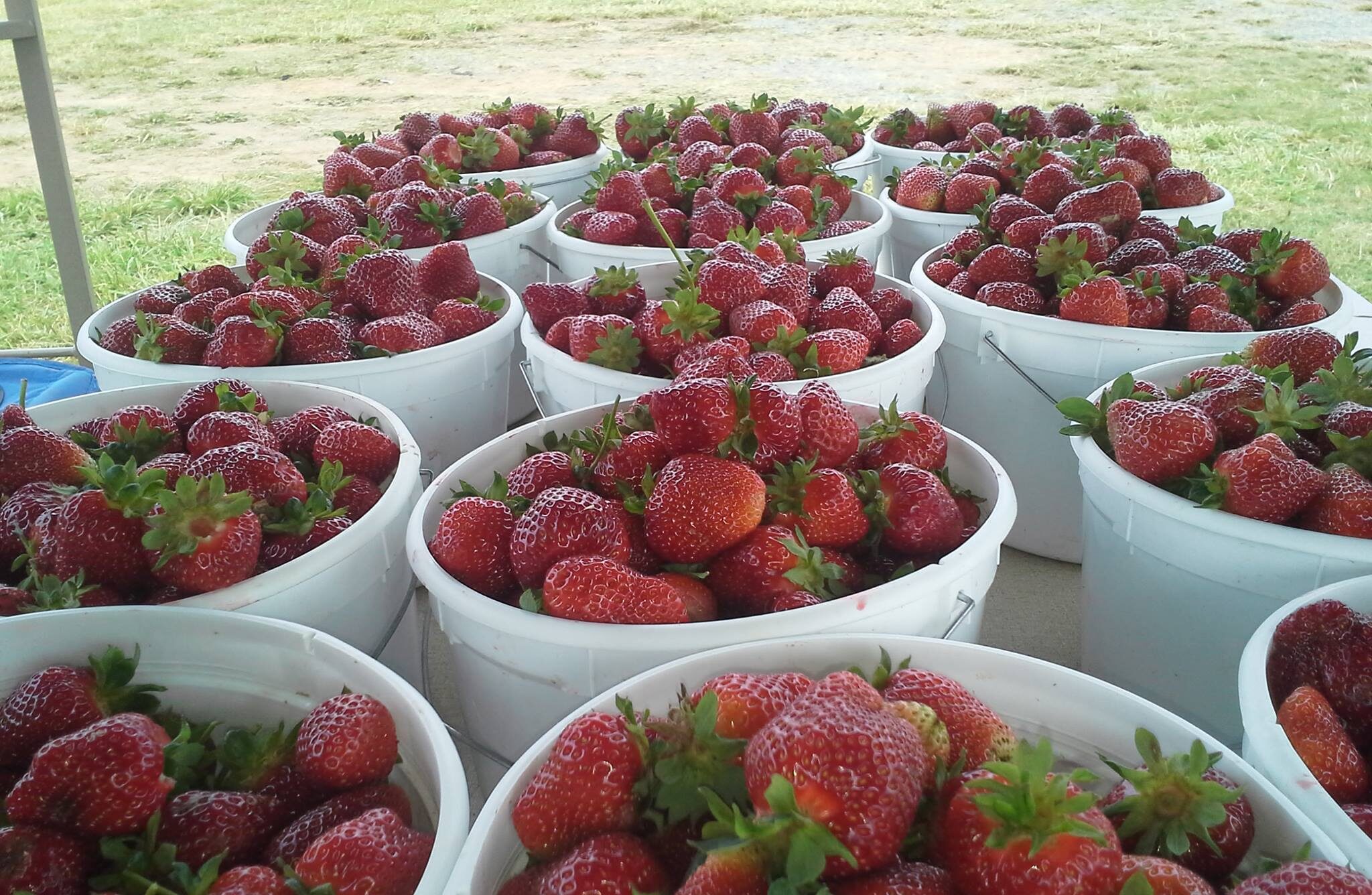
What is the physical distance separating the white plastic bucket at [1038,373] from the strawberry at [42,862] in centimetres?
142

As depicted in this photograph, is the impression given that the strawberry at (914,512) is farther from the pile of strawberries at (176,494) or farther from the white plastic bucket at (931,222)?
the white plastic bucket at (931,222)

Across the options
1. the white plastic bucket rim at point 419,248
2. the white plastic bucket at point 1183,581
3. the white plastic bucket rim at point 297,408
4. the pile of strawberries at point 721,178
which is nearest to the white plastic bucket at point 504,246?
the white plastic bucket rim at point 419,248

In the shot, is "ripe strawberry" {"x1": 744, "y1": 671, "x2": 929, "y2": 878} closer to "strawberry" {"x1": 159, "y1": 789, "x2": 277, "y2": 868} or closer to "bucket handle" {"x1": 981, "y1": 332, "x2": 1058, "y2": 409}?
"strawberry" {"x1": 159, "y1": 789, "x2": 277, "y2": 868}

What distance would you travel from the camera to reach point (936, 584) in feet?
3.42

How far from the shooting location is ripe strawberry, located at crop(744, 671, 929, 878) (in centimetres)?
64

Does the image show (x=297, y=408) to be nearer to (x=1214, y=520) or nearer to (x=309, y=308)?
(x=309, y=308)

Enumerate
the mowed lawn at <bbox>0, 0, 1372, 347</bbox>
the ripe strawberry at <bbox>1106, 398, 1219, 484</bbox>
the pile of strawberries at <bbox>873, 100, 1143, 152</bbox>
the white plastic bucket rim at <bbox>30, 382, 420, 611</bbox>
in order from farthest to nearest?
1. the mowed lawn at <bbox>0, 0, 1372, 347</bbox>
2. the pile of strawberries at <bbox>873, 100, 1143, 152</bbox>
3. the ripe strawberry at <bbox>1106, 398, 1219, 484</bbox>
4. the white plastic bucket rim at <bbox>30, 382, 420, 611</bbox>

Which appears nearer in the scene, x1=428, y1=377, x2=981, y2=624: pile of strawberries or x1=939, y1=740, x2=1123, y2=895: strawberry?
x1=939, y1=740, x2=1123, y2=895: strawberry

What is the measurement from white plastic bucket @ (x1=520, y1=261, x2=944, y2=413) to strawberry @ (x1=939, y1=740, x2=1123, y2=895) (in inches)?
29.6

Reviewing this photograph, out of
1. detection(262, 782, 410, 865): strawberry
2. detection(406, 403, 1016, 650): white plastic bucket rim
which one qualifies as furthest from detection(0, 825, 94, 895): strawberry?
detection(406, 403, 1016, 650): white plastic bucket rim

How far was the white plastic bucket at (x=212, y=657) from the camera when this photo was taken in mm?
951

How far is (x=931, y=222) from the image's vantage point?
2309 millimetres

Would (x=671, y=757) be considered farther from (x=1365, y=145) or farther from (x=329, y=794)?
(x=1365, y=145)

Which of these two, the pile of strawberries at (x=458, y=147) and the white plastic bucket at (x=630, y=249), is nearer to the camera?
the white plastic bucket at (x=630, y=249)
